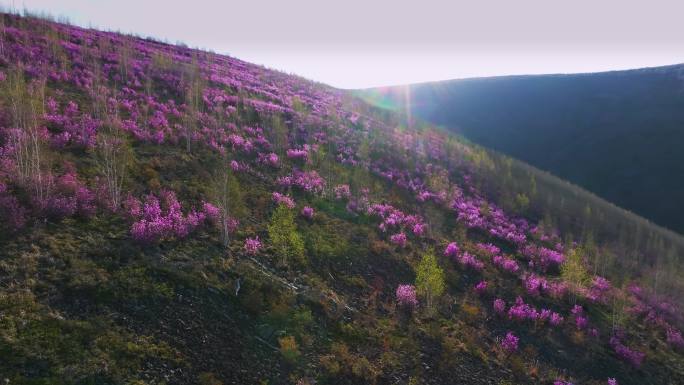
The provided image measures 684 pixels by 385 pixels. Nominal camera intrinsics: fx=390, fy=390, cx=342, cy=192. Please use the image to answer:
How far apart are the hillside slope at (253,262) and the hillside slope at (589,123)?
4513cm

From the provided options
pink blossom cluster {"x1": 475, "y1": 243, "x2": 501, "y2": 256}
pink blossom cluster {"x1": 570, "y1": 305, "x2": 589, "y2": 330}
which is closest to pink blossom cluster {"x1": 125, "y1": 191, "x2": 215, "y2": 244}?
pink blossom cluster {"x1": 475, "y1": 243, "x2": 501, "y2": 256}

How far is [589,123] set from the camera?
85750 mm

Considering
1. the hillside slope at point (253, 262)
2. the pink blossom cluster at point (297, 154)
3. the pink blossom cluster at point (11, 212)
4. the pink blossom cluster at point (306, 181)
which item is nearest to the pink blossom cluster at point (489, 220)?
the hillside slope at point (253, 262)

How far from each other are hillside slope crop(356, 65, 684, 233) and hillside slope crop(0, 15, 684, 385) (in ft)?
148

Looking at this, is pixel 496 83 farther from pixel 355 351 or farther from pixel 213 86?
pixel 355 351

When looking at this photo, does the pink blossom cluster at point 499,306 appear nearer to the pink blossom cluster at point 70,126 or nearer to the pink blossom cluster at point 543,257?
the pink blossom cluster at point 543,257

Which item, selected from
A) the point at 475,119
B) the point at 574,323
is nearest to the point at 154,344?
the point at 574,323

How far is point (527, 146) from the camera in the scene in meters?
86.3

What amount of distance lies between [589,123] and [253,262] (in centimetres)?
9512

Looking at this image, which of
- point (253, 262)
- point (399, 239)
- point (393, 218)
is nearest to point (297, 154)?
point (393, 218)

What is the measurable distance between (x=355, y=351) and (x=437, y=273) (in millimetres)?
4237

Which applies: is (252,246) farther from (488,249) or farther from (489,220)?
(489,220)

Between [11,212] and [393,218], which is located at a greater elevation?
[11,212]

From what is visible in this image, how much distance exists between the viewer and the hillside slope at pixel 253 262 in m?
7.81
